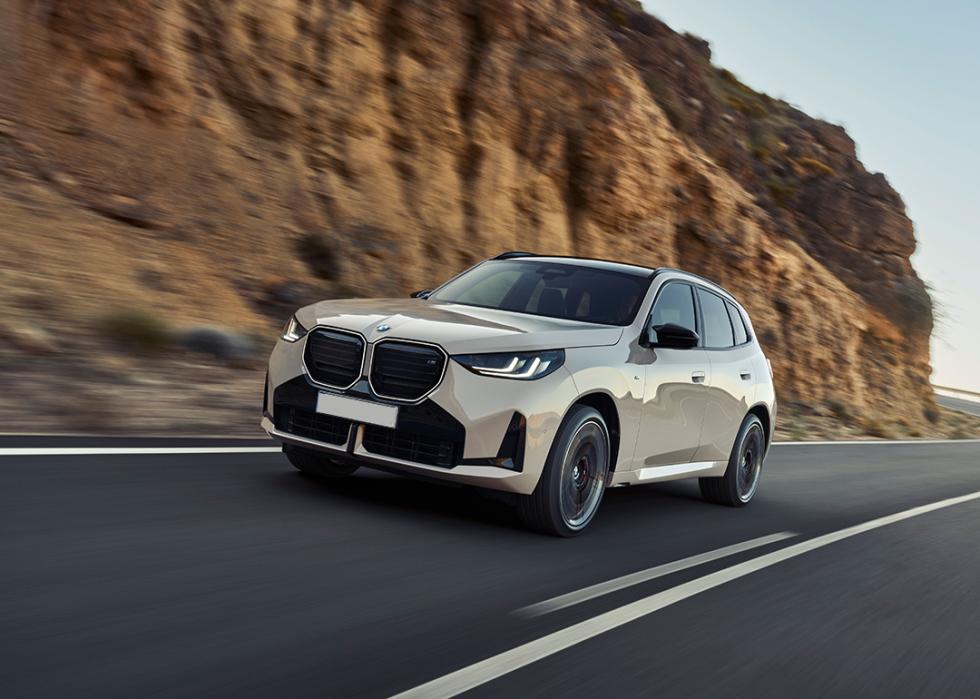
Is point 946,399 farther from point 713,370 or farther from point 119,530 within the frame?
point 119,530

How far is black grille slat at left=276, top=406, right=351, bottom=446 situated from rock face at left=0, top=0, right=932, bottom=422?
4966 millimetres

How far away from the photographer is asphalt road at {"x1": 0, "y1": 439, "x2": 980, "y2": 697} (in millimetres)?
3693

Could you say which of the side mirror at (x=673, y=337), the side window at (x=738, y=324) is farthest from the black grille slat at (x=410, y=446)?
the side window at (x=738, y=324)

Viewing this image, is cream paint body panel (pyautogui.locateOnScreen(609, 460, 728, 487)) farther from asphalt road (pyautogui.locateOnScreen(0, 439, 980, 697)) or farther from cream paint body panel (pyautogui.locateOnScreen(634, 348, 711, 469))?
asphalt road (pyautogui.locateOnScreen(0, 439, 980, 697))

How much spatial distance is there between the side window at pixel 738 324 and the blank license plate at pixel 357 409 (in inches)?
152

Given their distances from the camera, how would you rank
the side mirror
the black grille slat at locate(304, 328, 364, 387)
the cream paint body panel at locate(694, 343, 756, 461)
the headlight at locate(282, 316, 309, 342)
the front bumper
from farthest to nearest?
the cream paint body panel at locate(694, 343, 756, 461)
the side mirror
the headlight at locate(282, 316, 309, 342)
the black grille slat at locate(304, 328, 364, 387)
the front bumper

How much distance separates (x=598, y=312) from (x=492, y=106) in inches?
606

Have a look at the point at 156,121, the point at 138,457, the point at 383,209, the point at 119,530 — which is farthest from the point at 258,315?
the point at 119,530

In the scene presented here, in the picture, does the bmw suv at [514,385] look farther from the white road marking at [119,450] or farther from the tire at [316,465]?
the white road marking at [119,450]

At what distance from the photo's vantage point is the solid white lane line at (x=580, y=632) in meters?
3.65

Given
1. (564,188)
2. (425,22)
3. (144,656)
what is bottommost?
(144,656)

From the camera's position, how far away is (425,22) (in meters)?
20.7

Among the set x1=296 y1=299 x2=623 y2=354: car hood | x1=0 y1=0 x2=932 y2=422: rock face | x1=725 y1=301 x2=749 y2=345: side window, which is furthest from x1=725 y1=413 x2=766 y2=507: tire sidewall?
x1=0 y1=0 x2=932 y2=422: rock face

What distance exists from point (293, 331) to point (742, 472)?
13.5ft
